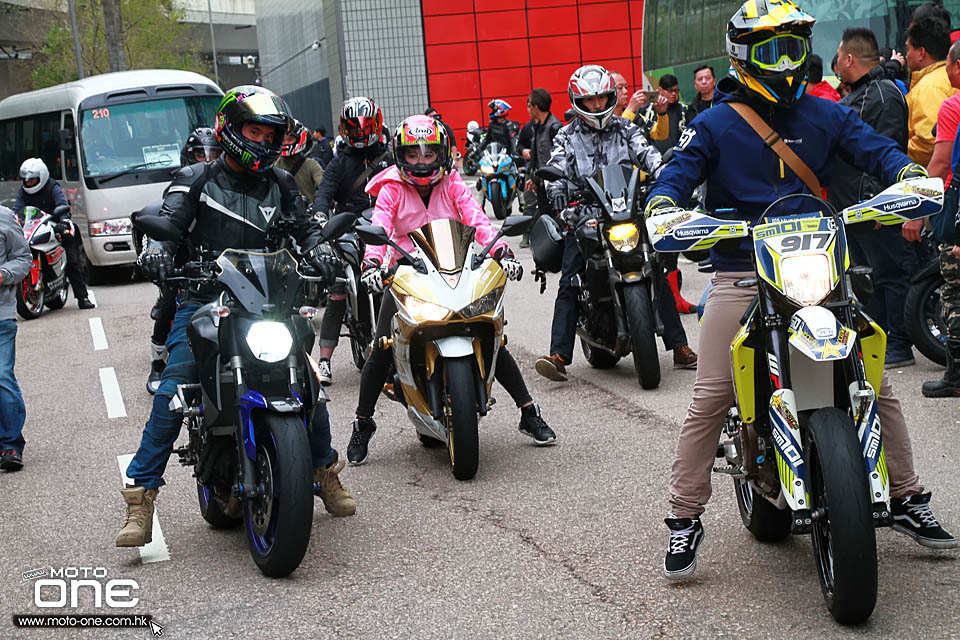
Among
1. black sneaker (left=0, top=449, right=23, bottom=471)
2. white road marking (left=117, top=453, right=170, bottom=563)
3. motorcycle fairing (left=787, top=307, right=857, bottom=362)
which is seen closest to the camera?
motorcycle fairing (left=787, top=307, right=857, bottom=362)

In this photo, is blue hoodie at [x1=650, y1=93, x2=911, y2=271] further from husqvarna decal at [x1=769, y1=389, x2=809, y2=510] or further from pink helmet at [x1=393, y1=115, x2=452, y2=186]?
pink helmet at [x1=393, y1=115, x2=452, y2=186]

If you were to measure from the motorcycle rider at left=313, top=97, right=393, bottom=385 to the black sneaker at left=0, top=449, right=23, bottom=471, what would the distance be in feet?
8.01

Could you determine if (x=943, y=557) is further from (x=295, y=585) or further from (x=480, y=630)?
(x=295, y=585)

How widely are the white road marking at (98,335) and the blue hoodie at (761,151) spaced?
9035mm

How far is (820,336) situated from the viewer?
4.07 meters

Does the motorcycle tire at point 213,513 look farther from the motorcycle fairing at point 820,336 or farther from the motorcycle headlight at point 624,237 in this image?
the motorcycle headlight at point 624,237

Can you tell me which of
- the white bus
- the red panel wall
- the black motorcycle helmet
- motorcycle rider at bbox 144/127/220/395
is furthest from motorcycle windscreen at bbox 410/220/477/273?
the red panel wall

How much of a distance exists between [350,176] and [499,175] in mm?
12687

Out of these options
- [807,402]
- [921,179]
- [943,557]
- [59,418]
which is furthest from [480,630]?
[59,418]

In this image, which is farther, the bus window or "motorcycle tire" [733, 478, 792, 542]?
the bus window

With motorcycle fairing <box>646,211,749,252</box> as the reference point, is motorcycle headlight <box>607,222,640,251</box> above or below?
below

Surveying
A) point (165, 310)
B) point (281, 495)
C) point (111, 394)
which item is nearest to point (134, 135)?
point (111, 394)

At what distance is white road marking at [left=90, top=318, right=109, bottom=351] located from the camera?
41.9ft

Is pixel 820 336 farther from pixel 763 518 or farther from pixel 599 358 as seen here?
pixel 599 358
